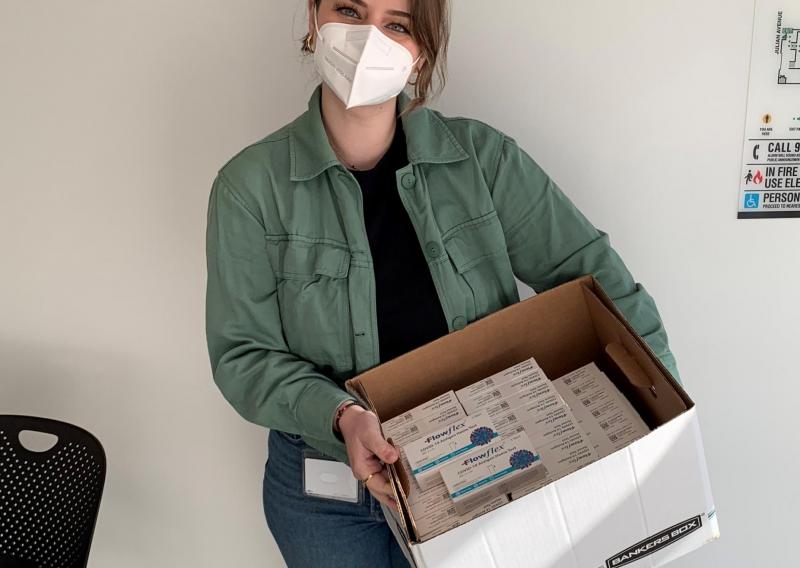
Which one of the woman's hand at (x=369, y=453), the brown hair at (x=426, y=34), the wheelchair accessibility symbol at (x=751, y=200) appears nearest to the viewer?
the woman's hand at (x=369, y=453)

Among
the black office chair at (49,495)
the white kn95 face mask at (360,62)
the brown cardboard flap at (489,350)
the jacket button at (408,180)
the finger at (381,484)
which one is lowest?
the black office chair at (49,495)

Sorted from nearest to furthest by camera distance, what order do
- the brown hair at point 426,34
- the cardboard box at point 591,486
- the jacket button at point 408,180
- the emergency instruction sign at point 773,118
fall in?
the cardboard box at point 591,486 < the brown hair at point 426,34 < the jacket button at point 408,180 < the emergency instruction sign at point 773,118

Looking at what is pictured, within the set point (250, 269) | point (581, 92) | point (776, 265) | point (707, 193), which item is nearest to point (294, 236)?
point (250, 269)

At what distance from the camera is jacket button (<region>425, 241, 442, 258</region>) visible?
1.17m

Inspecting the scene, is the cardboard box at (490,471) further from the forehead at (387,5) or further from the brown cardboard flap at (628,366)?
the forehead at (387,5)

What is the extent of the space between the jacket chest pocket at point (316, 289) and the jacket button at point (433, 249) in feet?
0.42

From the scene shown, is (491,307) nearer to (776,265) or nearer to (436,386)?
(436,386)

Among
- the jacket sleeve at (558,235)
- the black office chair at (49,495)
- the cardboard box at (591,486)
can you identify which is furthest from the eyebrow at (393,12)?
the black office chair at (49,495)

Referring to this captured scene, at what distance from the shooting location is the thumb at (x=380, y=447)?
36.9 inches

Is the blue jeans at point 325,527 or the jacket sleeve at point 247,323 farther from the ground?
the jacket sleeve at point 247,323

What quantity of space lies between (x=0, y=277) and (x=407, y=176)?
1010 millimetres

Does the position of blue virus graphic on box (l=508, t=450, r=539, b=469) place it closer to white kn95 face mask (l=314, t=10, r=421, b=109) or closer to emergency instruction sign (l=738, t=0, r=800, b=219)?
white kn95 face mask (l=314, t=10, r=421, b=109)

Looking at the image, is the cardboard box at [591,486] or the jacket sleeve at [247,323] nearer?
the cardboard box at [591,486]

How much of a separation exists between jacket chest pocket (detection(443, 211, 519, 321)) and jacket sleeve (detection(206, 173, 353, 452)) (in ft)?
0.92
